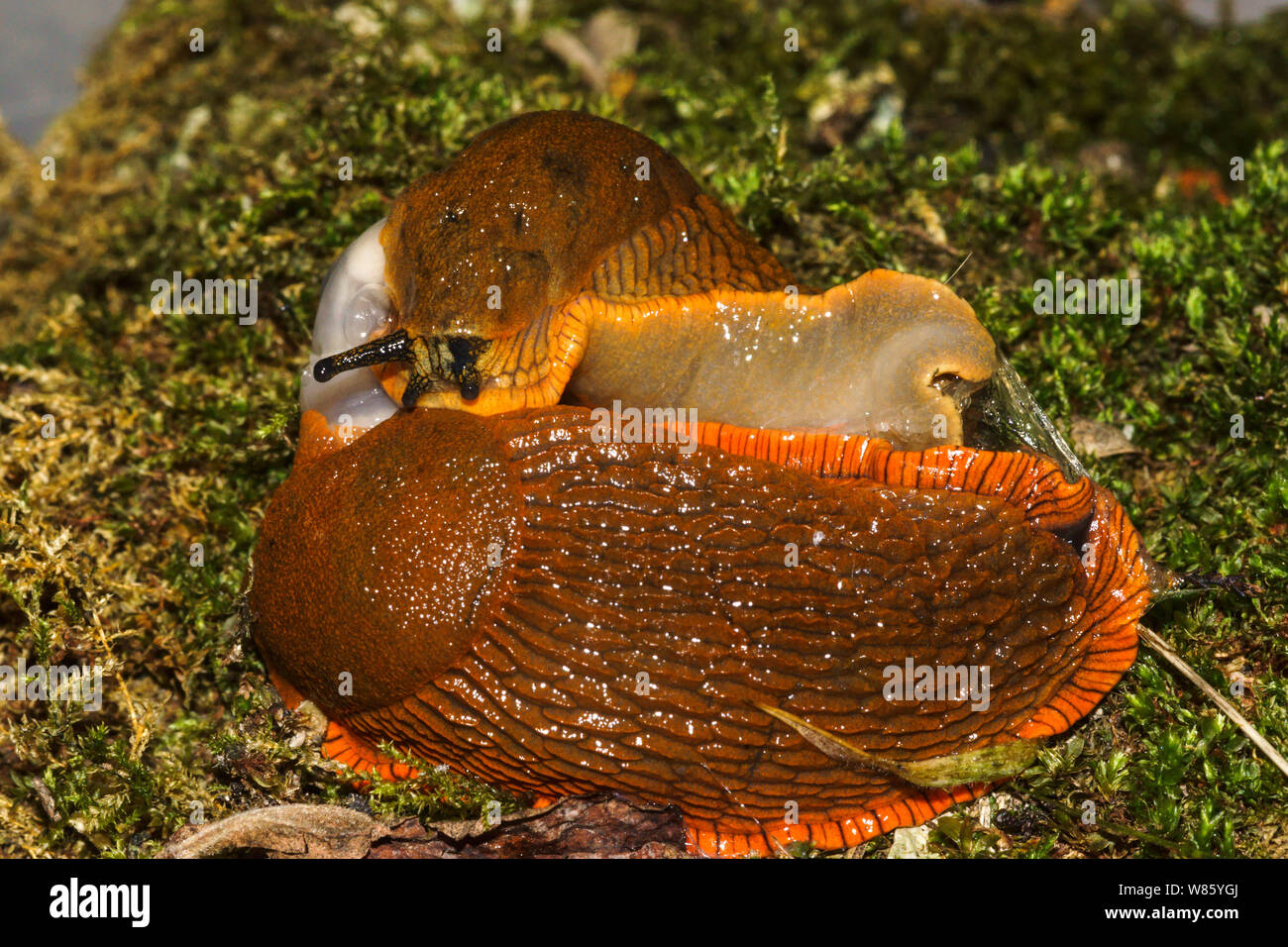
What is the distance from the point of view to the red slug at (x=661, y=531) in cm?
318

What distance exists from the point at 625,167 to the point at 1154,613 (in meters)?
2.63

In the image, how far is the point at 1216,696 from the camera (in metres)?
3.69

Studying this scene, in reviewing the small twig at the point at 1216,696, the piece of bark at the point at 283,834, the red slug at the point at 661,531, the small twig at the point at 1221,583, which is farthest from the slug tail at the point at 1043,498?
the piece of bark at the point at 283,834

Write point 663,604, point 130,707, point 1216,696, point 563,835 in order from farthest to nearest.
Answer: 1. point 130,707
2. point 1216,696
3. point 563,835
4. point 663,604

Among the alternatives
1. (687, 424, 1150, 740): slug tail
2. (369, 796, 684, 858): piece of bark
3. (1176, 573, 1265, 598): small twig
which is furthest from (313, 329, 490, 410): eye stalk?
(1176, 573, 1265, 598): small twig

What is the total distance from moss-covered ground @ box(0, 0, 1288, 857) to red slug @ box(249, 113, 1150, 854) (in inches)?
16.7

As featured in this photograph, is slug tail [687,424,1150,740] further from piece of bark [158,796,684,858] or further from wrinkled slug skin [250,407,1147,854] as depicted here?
piece of bark [158,796,684,858]

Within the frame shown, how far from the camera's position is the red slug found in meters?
3.18

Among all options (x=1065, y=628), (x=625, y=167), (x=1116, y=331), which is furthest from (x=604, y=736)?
(x=1116, y=331)

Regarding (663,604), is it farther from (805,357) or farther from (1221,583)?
(1221,583)

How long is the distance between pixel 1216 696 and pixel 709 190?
3.21 metres

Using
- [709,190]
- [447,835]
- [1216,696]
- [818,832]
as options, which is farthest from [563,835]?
[709,190]

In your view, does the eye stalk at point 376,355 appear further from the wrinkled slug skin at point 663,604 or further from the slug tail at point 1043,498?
the slug tail at point 1043,498

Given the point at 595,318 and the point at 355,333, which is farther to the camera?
the point at 355,333
